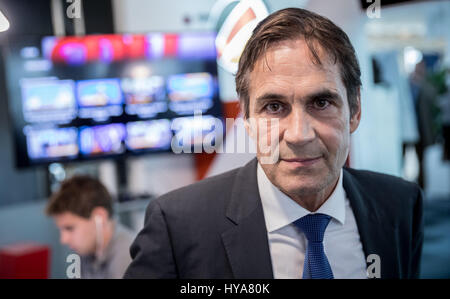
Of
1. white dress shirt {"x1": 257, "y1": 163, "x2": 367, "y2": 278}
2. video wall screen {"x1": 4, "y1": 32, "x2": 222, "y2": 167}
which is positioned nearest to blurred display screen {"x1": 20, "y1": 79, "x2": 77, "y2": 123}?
video wall screen {"x1": 4, "y1": 32, "x2": 222, "y2": 167}

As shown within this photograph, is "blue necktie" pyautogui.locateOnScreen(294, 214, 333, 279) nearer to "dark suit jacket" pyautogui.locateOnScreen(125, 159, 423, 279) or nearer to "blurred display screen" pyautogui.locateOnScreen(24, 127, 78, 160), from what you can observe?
"dark suit jacket" pyautogui.locateOnScreen(125, 159, 423, 279)

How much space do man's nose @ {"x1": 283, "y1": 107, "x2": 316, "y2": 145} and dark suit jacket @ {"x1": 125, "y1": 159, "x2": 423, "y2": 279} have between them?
0.42 feet

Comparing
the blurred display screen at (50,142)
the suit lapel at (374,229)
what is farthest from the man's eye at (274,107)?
the blurred display screen at (50,142)

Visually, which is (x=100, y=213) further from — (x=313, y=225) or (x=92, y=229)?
(x=313, y=225)

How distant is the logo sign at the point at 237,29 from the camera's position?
962 mm

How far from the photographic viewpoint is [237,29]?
3.32ft

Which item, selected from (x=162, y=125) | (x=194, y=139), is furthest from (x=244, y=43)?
(x=162, y=125)

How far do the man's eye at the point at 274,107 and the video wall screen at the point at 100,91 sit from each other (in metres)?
0.37

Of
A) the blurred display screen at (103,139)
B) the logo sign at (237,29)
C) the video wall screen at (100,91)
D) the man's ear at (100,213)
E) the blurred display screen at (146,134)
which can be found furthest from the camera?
the blurred display screen at (103,139)

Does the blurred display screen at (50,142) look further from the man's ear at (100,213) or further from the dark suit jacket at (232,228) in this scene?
the dark suit jacket at (232,228)

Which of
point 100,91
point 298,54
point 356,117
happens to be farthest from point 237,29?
point 100,91

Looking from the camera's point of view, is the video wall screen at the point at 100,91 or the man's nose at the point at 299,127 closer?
the man's nose at the point at 299,127

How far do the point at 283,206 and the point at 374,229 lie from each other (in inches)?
8.1

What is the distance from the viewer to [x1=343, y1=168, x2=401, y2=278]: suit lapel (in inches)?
36.8
